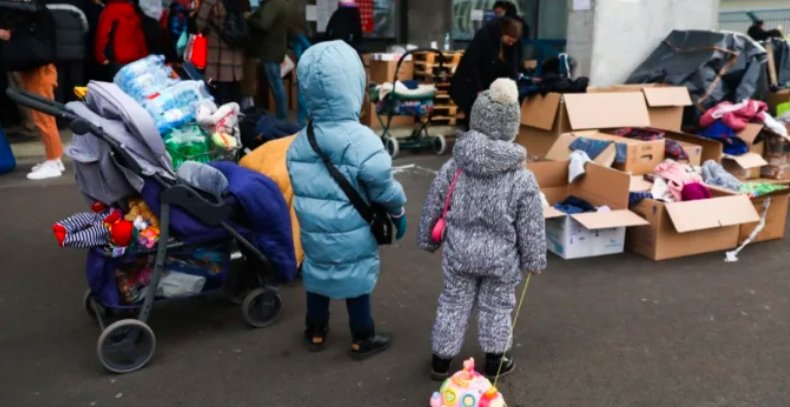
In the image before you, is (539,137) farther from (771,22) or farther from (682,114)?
(771,22)

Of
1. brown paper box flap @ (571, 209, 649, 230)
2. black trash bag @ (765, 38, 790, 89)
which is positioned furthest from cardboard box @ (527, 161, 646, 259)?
black trash bag @ (765, 38, 790, 89)

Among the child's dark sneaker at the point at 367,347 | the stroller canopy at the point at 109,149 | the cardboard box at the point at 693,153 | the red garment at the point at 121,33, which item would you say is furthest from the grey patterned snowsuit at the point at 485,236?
Result: the red garment at the point at 121,33

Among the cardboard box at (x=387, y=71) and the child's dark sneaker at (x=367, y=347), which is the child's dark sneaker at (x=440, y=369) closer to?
the child's dark sneaker at (x=367, y=347)

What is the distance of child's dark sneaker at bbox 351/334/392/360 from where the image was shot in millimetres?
3516

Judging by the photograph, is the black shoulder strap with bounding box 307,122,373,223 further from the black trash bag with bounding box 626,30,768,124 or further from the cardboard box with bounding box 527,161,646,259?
the black trash bag with bounding box 626,30,768,124

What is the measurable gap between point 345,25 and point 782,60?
5.67 meters

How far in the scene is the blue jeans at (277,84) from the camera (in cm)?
848

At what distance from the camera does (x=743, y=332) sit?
3.85 meters

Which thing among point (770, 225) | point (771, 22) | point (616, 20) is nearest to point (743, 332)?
point (770, 225)

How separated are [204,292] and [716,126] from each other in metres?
5.52

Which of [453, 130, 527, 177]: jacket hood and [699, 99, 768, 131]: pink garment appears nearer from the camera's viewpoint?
[453, 130, 527, 177]: jacket hood

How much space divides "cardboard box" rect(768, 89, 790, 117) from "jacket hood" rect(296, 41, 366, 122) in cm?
633

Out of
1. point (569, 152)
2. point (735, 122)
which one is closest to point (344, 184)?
point (569, 152)

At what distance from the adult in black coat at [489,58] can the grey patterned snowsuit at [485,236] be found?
4317 mm
